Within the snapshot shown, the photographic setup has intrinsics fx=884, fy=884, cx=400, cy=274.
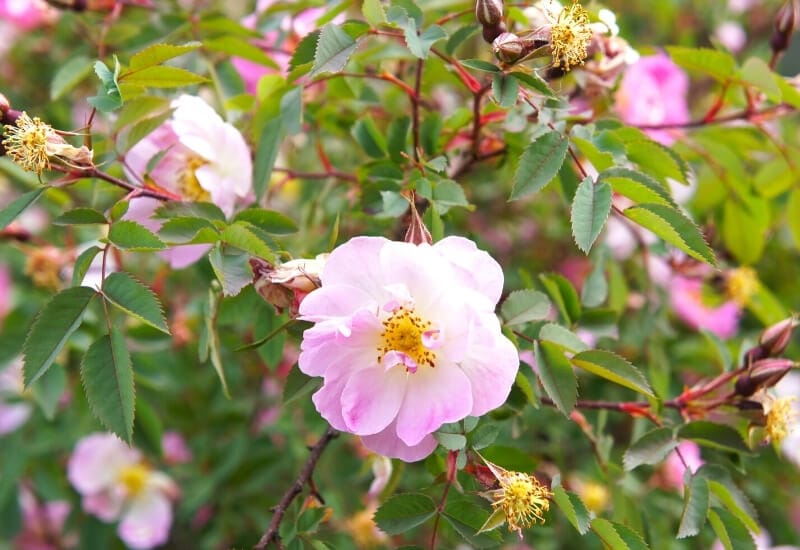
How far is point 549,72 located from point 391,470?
12.5 inches

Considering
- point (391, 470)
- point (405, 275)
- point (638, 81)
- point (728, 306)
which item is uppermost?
point (405, 275)

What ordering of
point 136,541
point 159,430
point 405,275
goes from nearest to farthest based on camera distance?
point 405,275
point 159,430
point 136,541

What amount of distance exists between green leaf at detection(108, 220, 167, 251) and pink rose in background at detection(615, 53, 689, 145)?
1.60 feet

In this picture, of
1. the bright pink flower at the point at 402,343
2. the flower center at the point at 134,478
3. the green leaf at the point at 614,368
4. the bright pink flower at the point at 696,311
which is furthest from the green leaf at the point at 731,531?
the flower center at the point at 134,478

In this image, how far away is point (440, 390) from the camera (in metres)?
0.51

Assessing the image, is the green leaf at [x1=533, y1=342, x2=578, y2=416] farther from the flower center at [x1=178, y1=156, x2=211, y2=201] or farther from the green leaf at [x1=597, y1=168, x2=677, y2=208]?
the flower center at [x1=178, y1=156, x2=211, y2=201]

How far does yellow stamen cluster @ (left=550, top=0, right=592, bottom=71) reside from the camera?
545 mm

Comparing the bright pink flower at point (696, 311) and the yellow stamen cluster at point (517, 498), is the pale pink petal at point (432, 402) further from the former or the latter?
the bright pink flower at point (696, 311)

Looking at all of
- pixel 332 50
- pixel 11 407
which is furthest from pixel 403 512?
pixel 11 407

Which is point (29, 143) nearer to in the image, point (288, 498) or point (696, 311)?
point (288, 498)

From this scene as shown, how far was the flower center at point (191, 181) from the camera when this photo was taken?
707mm

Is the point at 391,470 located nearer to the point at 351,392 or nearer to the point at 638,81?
the point at 351,392

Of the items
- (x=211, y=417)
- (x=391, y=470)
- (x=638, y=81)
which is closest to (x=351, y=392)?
(x=391, y=470)

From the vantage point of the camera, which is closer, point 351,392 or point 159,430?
point 351,392
